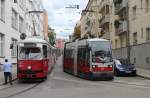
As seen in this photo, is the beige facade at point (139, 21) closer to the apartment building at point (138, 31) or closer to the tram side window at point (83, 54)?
the apartment building at point (138, 31)

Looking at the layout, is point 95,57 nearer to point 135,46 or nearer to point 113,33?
point 135,46

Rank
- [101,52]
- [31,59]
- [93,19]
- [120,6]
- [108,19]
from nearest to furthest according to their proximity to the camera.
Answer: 1. [31,59]
2. [101,52]
3. [120,6]
4. [108,19]
5. [93,19]

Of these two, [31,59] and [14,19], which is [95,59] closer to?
[31,59]

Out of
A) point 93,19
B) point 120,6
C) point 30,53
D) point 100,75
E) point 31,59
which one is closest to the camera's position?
A: point 31,59

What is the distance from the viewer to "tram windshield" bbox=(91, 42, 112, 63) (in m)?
29.9

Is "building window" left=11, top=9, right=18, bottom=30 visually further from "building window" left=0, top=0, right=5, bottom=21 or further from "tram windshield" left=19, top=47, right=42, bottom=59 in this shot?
"tram windshield" left=19, top=47, right=42, bottom=59

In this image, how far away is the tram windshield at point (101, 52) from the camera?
98.0 ft

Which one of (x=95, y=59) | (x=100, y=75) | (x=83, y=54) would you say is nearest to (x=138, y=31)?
(x=83, y=54)

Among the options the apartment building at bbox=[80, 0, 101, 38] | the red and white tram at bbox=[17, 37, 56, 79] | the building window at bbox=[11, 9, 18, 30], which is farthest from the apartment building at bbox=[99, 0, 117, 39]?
the red and white tram at bbox=[17, 37, 56, 79]

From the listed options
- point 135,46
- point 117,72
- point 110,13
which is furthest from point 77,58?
point 110,13

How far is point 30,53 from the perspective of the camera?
28391 millimetres

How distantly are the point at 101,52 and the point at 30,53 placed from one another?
204 inches

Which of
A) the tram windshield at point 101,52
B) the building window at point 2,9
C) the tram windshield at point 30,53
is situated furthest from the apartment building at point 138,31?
the tram windshield at point 30,53

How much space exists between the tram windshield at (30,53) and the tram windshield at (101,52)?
13.3ft
